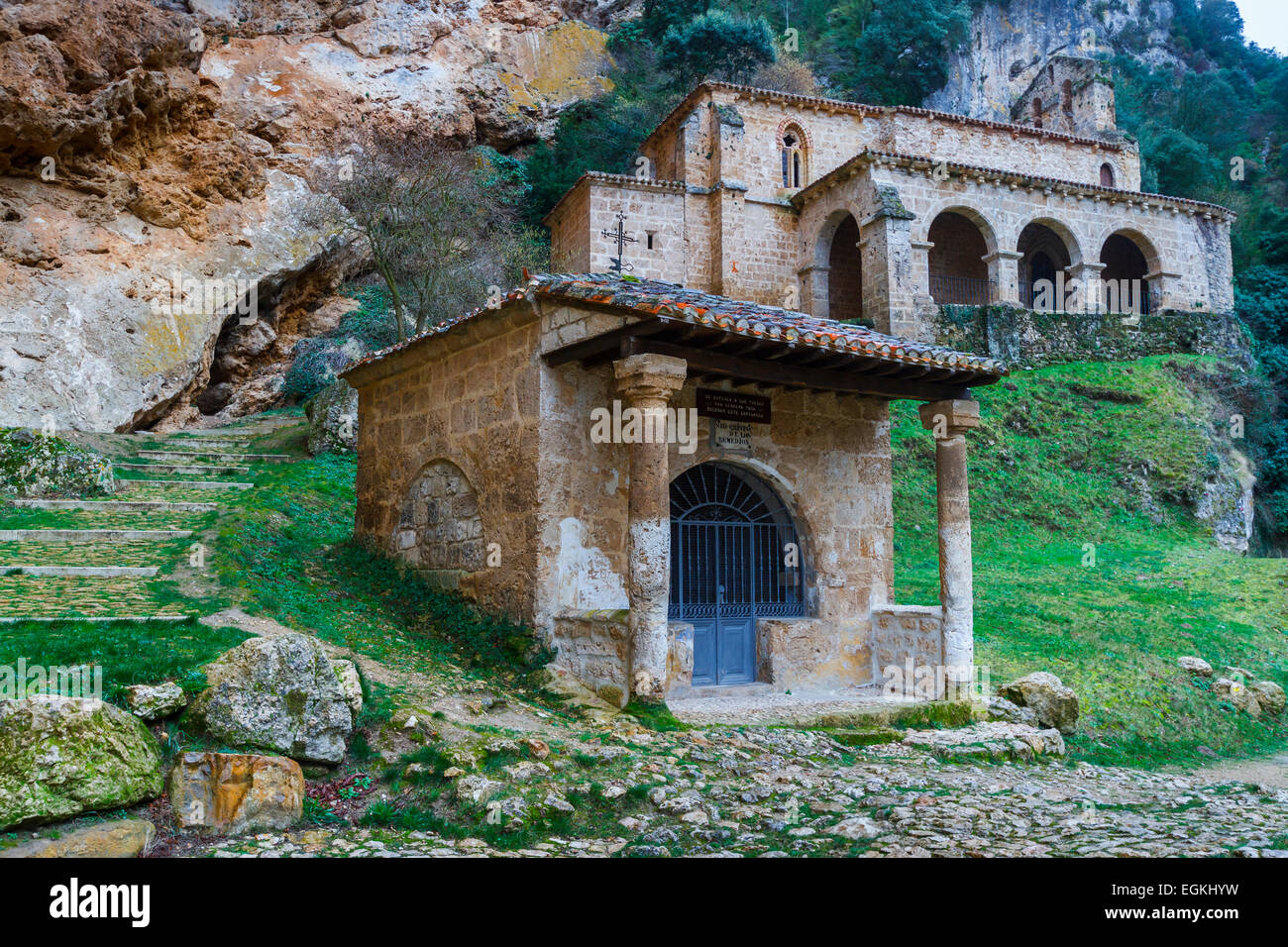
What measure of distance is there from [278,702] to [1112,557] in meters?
16.4

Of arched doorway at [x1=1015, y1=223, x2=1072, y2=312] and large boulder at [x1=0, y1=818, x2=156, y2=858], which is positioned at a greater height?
arched doorway at [x1=1015, y1=223, x2=1072, y2=312]

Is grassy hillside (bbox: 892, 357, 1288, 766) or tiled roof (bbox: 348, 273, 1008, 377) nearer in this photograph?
tiled roof (bbox: 348, 273, 1008, 377)

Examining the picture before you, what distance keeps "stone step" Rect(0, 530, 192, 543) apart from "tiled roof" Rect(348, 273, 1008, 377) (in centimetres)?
390

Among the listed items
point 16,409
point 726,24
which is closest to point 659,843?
→ point 16,409

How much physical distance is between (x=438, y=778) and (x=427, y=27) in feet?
90.0

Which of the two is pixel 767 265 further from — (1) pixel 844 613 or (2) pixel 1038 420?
(1) pixel 844 613

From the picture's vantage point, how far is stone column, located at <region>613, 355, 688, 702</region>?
25.7 ft

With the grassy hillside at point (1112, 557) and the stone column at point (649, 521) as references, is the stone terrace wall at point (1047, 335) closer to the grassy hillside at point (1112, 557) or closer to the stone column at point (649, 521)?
the grassy hillside at point (1112, 557)

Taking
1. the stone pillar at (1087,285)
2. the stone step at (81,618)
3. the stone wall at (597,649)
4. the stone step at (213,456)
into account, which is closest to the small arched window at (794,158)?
the stone pillar at (1087,285)

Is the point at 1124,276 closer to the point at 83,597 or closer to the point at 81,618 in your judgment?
the point at 83,597

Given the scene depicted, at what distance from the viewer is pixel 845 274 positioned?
1157 inches

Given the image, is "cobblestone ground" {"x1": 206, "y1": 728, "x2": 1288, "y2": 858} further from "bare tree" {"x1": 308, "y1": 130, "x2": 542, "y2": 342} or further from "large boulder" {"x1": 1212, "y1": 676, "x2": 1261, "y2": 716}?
"bare tree" {"x1": 308, "y1": 130, "x2": 542, "y2": 342}

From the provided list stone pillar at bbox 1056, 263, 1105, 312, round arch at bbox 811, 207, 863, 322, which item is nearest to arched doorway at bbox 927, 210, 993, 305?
round arch at bbox 811, 207, 863, 322

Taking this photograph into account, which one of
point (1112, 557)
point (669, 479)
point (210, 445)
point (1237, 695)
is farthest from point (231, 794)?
point (1112, 557)
